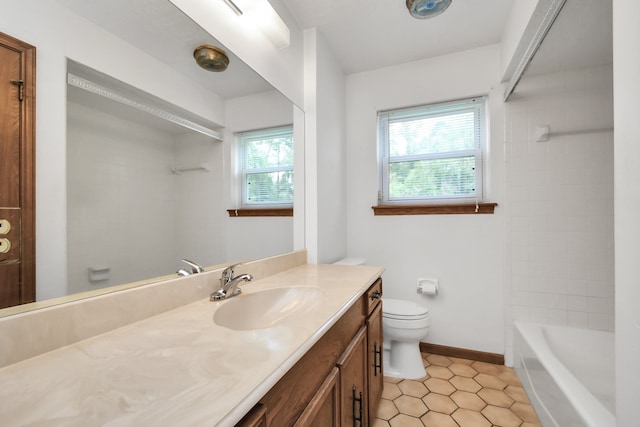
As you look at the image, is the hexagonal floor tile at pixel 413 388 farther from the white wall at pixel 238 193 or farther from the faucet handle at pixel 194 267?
the faucet handle at pixel 194 267

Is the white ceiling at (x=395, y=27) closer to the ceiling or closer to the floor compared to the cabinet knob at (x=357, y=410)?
closer to the ceiling

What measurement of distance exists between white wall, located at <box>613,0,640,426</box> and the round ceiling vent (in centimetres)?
135

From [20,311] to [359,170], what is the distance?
2.18 meters

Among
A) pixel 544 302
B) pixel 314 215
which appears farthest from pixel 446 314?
pixel 314 215

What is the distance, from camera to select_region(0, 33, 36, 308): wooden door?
0.58 metres

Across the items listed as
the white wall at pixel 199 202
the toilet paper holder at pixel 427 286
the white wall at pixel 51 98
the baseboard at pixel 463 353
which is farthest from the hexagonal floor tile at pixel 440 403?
the white wall at pixel 51 98

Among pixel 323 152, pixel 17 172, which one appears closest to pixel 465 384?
pixel 323 152

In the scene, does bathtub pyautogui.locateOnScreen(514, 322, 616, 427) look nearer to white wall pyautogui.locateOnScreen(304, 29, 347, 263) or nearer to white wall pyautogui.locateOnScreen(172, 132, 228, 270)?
white wall pyautogui.locateOnScreen(304, 29, 347, 263)

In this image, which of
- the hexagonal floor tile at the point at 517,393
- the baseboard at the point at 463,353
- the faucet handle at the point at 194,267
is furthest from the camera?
the baseboard at the point at 463,353

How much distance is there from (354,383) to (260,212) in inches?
36.4

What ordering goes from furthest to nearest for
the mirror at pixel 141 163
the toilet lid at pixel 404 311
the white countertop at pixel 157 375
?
the toilet lid at pixel 404 311 < the mirror at pixel 141 163 < the white countertop at pixel 157 375

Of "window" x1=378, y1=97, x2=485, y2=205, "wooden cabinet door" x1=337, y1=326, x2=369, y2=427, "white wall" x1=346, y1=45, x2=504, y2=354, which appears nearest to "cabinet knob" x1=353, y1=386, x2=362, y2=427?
"wooden cabinet door" x1=337, y1=326, x2=369, y2=427

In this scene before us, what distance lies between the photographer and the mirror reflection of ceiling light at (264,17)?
4.26ft

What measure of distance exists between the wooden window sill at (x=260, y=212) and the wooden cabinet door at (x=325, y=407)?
801 mm
